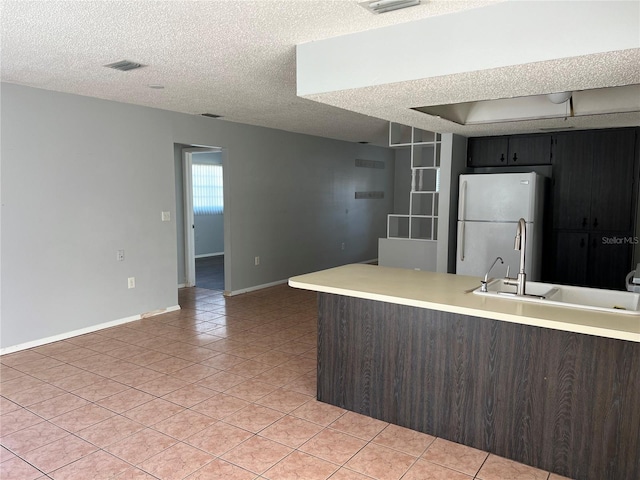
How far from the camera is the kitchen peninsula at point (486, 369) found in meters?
2.18

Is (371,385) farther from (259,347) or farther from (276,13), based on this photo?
(276,13)

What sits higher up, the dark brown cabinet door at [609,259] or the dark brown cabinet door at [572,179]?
the dark brown cabinet door at [572,179]

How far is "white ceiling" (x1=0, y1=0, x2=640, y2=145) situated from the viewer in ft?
7.57

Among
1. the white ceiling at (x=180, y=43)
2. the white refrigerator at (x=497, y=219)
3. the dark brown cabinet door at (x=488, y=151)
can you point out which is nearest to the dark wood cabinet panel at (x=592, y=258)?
the white refrigerator at (x=497, y=219)

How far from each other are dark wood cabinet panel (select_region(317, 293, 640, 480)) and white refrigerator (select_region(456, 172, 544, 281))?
2070 mm

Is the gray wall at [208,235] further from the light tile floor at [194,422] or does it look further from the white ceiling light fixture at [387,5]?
the white ceiling light fixture at [387,5]

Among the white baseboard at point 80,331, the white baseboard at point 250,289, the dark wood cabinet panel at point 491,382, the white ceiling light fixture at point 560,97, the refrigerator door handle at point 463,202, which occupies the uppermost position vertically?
the white ceiling light fixture at point 560,97

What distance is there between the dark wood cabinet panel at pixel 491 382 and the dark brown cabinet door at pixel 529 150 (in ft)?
9.61

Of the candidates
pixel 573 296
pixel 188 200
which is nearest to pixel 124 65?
pixel 573 296

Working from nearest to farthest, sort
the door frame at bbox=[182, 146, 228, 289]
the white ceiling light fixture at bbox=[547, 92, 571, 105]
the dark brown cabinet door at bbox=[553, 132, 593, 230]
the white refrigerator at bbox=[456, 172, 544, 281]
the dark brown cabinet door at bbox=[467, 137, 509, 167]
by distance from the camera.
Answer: the white ceiling light fixture at bbox=[547, 92, 571, 105], the white refrigerator at bbox=[456, 172, 544, 281], the dark brown cabinet door at bbox=[553, 132, 593, 230], the dark brown cabinet door at bbox=[467, 137, 509, 167], the door frame at bbox=[182, 146, 228, 289]

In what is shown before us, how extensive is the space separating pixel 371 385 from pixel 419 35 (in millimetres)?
2054

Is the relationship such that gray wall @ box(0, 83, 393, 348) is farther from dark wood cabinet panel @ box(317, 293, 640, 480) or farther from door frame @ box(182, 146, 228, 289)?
dark wood cabinet panel @ box(317, 293, 640, 480)

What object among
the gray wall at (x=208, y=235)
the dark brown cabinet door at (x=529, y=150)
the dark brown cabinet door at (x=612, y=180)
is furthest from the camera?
the gray wall at (x=208, y=235)

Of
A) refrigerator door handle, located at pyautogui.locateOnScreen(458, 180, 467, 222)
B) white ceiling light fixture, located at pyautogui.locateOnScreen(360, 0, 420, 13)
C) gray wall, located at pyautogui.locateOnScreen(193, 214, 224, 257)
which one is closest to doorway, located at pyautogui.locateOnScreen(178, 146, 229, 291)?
gray wall, located at pyautogui.locateOnScreen(193, 214, 224, 257)
